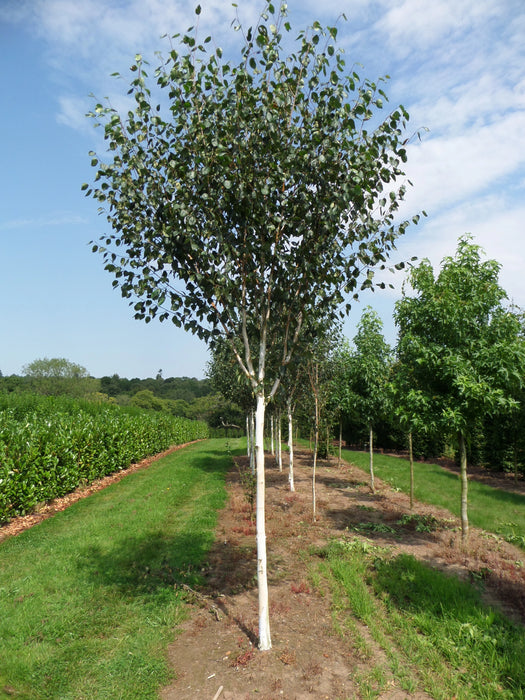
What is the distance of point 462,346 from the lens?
10.8 m

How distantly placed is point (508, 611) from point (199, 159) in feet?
29.6

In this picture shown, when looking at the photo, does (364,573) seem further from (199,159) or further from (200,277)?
(199,159)

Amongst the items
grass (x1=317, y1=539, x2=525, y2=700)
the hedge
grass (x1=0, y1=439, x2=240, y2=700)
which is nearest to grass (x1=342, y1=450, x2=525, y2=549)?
grass (x1=317, y1=539, x2=525, y2=700)

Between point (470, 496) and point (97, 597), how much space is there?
15199 millimetres

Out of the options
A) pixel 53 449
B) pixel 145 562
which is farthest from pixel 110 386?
pixel 145 562

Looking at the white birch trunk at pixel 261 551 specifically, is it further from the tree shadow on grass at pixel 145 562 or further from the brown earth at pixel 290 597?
the tree shadow on grass at pixel 145 562

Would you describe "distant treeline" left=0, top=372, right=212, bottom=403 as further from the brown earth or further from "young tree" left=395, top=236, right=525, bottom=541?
"young tree" left=395, top=236, right=525, bottom=541

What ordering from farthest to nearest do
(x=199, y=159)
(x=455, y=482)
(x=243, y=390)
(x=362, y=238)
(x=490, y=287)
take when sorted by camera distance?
(x=243, y=390)
(x=455, y=482)
(x=490, y=287)
(x=362, y=238)
(x=199, y=159)

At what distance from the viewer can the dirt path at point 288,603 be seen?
5.39 m

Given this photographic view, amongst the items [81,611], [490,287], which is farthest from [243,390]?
[81,611]

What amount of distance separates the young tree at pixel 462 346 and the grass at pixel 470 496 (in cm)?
317

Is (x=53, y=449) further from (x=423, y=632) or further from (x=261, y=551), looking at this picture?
(x=423, y=632)

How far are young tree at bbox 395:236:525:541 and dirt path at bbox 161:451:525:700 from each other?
1.54 metres

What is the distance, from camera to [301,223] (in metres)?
6.30
